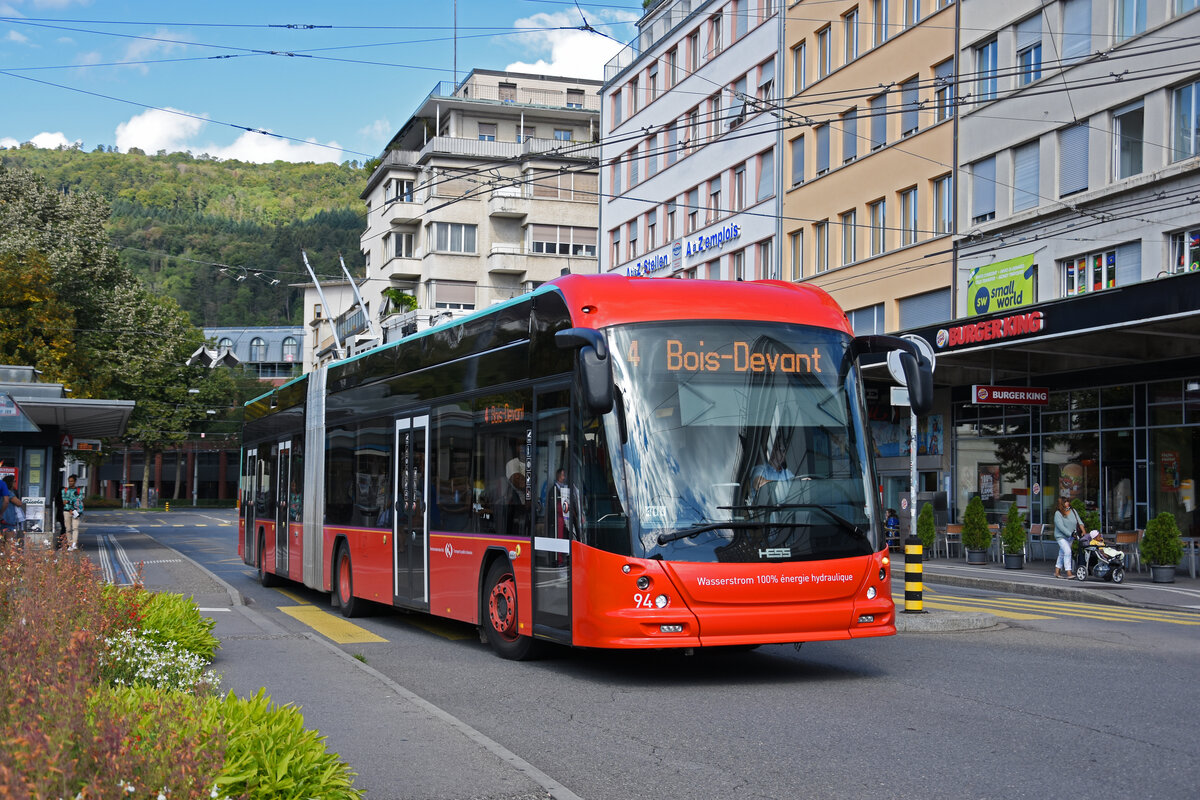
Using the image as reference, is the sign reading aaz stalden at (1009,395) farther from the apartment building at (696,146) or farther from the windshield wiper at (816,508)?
the windshield wiper at (816,508)

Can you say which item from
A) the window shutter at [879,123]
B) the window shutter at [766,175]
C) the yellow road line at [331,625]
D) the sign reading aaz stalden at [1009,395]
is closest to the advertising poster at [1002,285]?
the sign reading aaz stalden at [1009,395]

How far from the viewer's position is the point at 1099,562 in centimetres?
2309

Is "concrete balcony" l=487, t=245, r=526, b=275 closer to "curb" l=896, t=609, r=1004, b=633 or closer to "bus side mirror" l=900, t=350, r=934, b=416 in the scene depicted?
"curb" l=896, t=609, r=1004, b=633

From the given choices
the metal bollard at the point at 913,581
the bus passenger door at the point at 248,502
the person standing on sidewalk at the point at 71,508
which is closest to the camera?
the metal bollard at the point at 913,581

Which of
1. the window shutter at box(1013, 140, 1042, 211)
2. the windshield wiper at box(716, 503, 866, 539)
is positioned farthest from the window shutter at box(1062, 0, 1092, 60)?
the windshield wiper at box(716, 503, 866, 539)

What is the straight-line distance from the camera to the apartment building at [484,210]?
243 feet

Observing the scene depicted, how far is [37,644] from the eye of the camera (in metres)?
5.79

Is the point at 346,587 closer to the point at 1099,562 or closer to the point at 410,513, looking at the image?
the point at 410,513

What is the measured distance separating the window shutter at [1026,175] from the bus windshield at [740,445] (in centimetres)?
2287

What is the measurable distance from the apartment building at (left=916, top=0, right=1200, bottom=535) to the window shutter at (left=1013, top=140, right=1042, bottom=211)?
0.15 feet

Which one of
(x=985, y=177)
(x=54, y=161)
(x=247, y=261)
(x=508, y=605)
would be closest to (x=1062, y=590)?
(x=508, y=605)

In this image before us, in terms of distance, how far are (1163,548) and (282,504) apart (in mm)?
14804

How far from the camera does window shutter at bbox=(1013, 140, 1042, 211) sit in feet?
103

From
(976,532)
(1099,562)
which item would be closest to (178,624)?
(1099,562)
